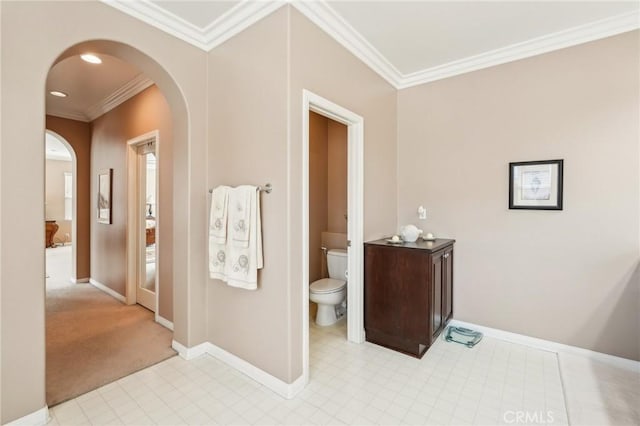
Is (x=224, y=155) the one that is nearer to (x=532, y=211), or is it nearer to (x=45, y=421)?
(x=45, y=421)

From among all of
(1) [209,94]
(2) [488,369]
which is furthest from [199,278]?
(2) [488,369]

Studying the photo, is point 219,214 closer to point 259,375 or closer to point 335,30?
point 259,375

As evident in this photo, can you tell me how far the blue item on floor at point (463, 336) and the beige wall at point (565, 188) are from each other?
141 mm

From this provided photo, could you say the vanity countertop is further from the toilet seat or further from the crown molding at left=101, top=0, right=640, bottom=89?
the crown molding at left=101, top=0, right=640, bottom=89

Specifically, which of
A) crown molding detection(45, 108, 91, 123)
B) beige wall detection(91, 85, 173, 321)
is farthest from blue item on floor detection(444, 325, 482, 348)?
crown molding detection(45, 108, 91, 123)

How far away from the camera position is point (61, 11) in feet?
5.79

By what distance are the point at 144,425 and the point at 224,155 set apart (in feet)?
5.85

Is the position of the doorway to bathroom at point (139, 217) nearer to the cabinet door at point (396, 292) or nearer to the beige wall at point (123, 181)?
the beige wall at point (123, 181)

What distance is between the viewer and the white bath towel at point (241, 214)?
2059 mm

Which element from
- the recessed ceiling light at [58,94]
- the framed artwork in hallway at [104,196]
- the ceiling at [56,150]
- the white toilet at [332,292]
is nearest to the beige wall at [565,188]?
the white toilet at [332,292]

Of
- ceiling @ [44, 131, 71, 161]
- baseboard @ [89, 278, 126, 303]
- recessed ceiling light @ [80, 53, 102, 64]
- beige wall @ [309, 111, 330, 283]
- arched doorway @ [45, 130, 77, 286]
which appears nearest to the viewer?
recessed ceiling light @ [80, 53, 102, 64]

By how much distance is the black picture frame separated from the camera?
2.48 meters

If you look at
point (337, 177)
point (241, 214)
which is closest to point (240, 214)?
point (241, 214)

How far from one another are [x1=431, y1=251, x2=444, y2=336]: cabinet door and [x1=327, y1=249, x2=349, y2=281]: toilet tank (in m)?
1.02
